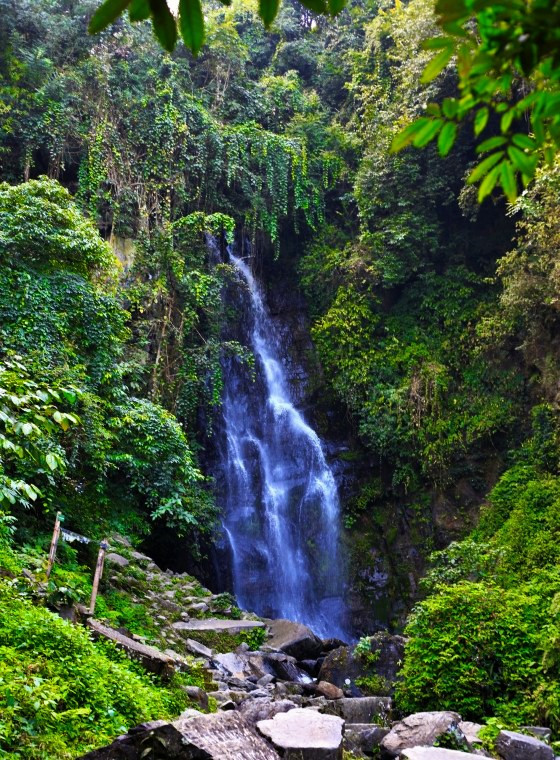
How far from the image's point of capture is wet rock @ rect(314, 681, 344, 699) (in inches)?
267

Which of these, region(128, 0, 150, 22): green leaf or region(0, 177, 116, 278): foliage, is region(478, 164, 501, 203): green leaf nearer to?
region(128, 0, 150, 22): green leaf

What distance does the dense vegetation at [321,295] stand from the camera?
7551 millimetres

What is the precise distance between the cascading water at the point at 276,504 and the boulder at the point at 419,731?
7.07m

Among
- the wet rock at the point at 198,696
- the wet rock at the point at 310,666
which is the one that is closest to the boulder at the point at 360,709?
the wet rock at the point at 198,696

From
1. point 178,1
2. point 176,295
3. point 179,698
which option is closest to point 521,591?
point 179,698

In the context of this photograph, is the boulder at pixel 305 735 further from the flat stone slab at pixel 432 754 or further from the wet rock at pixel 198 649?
the wet rock at pixel 198 649

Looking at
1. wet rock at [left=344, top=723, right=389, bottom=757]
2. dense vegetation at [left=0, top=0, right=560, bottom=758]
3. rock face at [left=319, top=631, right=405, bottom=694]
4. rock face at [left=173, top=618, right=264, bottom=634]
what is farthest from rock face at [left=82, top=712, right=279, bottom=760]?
rock face at [left=173, top=618, right=264, bottom=634]

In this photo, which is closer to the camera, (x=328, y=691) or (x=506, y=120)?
(x=506, y=120)

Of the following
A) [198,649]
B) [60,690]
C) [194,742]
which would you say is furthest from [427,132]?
[198,649]

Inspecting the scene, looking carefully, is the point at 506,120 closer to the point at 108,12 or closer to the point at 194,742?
the point at 108,12

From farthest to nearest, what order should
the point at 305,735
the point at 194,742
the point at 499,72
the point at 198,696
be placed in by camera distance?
the point at 198,696
the point at 305,735
the point at 194,742
the point at 499,72

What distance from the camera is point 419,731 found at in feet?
15.5

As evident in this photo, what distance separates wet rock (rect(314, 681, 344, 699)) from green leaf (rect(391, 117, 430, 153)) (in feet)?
22.8

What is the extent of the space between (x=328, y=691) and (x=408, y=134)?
7.03 m
